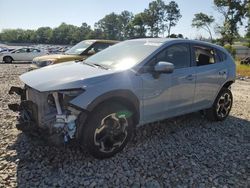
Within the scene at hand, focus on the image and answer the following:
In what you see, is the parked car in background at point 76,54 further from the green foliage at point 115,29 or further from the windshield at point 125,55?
the green foliage at point 115,29

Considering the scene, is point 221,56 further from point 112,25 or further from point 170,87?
point 112,25

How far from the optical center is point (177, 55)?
5.18 meters

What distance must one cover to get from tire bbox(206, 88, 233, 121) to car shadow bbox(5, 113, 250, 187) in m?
0.69

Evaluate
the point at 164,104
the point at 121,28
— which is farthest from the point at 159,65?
the point at 121,28

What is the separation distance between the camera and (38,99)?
3.99 meters

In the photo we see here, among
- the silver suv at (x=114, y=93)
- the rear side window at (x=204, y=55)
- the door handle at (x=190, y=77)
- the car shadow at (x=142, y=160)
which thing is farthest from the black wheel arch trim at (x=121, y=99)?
the rear side window at (x=204, y=55)

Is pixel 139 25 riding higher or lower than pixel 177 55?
higher

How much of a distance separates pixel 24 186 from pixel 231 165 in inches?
114

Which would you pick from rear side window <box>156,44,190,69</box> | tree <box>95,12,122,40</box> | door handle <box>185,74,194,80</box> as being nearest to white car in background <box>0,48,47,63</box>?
rear side window <box>156,44,190,69</box>

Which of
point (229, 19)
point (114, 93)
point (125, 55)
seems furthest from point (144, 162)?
point (229, 19)

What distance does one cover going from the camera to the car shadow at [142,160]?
375cm

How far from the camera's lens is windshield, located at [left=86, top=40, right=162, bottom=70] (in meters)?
4.61

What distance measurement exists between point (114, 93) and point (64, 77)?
717mm

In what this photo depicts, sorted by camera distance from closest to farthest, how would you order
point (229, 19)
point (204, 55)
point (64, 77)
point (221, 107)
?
point (64, 77) → point (204, 55) → point (221, 107) → point (229, 19)
